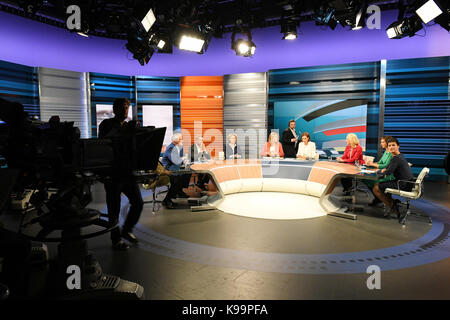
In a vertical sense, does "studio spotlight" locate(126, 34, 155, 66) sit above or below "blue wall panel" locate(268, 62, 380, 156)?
above

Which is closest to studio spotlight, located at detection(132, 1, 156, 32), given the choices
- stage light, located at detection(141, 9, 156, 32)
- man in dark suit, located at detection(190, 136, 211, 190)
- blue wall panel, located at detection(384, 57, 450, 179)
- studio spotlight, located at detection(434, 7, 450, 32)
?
stage light, located at detection(141, 9, 156, 32)

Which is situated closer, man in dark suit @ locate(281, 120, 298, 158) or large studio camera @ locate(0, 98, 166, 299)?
large studio camera @ locate(0, 98, 166, 299)

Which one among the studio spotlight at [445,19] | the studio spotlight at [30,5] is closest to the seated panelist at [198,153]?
the studio spotlight at [30,5]

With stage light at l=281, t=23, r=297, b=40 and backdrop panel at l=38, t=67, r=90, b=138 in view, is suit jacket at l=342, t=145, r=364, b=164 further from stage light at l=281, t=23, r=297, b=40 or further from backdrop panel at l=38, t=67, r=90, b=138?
backdrop panel at l=38, t=67, r=90, b=138

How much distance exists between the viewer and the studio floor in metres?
2.35

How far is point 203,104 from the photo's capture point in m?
8.60

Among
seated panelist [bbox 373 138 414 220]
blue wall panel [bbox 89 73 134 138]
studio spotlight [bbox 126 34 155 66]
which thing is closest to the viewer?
seated panelist [bbox 373 138 414 220]

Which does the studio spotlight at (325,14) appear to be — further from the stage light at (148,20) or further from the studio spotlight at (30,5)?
the studio spotlight at (30,5)

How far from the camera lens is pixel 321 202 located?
4680 mm

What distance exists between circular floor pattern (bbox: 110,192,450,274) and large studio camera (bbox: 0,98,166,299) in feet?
2.97

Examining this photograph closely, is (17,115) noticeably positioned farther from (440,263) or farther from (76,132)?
(440,263)

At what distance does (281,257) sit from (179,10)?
194 inches

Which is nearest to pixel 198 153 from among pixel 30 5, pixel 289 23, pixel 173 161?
pixel 173 161

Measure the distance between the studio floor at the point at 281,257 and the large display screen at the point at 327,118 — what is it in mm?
3390
